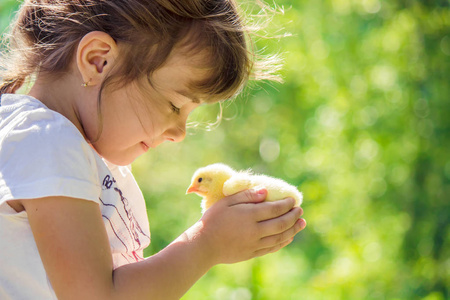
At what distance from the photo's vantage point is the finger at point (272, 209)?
0.98 m

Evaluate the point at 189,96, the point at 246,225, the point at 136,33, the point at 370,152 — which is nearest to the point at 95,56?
the point at 136,33

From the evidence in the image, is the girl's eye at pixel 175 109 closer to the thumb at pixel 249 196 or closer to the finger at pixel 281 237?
the thumb at pixel 249 196

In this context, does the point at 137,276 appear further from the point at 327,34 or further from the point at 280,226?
the point at 327,34

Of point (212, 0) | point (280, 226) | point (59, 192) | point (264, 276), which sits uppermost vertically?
point (212, 0)

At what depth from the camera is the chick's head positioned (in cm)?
108

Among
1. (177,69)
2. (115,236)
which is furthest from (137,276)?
(177,69)

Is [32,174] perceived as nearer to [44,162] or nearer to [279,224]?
[44,162]

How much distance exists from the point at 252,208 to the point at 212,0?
1.40ft

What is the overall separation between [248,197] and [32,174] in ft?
1.36

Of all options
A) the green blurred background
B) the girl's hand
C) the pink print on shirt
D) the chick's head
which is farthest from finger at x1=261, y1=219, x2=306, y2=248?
the green blurred background

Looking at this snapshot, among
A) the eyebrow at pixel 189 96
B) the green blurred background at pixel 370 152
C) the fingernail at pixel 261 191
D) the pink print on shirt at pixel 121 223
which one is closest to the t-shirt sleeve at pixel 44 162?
the pink print on shirt at pixel 121 223

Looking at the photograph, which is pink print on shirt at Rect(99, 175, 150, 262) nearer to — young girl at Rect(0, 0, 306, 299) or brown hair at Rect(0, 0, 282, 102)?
young girl at Rect(0, 0, 306, 299)

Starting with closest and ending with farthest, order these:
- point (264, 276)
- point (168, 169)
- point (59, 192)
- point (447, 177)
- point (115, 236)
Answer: point (59, 192)
point (115, 236)
point (447, 177)
point (264, 276)
point (168, 169)

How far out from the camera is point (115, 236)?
3.11ft
